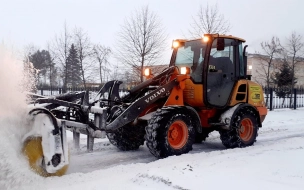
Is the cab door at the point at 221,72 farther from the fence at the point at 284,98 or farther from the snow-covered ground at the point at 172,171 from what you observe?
the fence at the point at 284,98

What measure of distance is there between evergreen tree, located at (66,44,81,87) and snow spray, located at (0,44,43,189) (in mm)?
16833

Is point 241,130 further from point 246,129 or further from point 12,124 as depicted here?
point 12,124

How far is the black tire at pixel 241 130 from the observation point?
7430 millimetres

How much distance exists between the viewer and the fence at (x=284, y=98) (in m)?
18.1

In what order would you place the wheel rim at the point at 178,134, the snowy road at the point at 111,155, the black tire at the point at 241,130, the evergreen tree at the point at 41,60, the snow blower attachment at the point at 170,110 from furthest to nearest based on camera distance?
the evergreen tree at the point at 41,60, the black tire at the point at 241,130, the wheel rim at the point at 178,134, the snowy road at the point at 111,155, the snow blower attachment at the point at 170,110

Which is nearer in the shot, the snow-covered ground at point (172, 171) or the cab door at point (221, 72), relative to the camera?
the snow-covered ground at point (172, 171)

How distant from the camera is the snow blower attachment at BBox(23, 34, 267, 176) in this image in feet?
15.9

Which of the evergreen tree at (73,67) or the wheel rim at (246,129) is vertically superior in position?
the evergreen tree at (73,67)

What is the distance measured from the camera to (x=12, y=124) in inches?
178

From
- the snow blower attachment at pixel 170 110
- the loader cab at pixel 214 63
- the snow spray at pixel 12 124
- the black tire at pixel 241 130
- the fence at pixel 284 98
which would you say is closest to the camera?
the snow spray at pixel 12 124

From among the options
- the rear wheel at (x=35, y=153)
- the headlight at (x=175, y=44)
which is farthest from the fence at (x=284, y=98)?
the rear wheel at (x=35, y=153)

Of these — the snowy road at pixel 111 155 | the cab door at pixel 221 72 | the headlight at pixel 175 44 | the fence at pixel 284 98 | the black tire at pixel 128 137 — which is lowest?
the snowy road at pixel 111 155

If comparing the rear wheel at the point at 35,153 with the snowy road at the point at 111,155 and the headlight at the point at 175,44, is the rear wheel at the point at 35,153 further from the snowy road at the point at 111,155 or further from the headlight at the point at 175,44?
the headlight at the point at 175,44

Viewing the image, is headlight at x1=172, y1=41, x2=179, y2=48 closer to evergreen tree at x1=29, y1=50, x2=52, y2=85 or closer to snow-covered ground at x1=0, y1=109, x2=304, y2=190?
snow-covered ground at x1=0, y1=109, x2=304, y2=190
